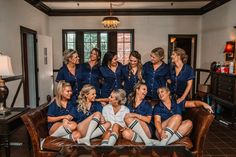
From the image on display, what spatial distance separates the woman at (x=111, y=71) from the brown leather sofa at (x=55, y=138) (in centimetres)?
104

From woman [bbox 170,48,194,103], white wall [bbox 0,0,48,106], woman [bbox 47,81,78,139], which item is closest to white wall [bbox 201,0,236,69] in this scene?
woman [bbox 170,48,194,103]

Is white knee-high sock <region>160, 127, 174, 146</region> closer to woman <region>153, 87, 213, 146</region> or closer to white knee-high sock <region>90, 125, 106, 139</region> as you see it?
woman <region>153, 87, 213, 146</region>

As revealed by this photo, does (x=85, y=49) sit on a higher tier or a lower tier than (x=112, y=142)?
higher

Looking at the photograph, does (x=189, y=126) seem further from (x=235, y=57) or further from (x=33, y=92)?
(x=33, y=92)

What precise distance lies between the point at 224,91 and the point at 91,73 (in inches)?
112

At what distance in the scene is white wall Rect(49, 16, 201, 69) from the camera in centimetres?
706

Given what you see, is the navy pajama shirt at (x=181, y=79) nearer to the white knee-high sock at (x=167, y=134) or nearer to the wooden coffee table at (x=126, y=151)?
the white knee-high sock at (x=167, y=134)

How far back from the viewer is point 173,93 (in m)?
3.29

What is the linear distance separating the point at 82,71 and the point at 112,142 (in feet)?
Result: 4.69

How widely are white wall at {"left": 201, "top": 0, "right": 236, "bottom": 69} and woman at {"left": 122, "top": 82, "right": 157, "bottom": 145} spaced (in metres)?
3.27

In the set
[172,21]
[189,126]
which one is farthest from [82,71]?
[172,21]

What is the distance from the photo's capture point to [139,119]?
2703 mm

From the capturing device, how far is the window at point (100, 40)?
7.15 m

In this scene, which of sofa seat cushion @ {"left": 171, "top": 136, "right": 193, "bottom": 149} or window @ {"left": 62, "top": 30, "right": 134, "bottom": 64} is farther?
window @ {"left": 62, "top": 30, "right": 134, "bottom": 64}
